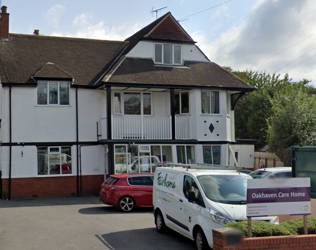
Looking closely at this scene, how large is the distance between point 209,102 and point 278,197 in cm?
1691

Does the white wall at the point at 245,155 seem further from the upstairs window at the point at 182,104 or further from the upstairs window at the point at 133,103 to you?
the upstairs window at the point at 133,103

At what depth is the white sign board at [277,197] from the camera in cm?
829

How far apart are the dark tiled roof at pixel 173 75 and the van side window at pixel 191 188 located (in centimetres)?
1250

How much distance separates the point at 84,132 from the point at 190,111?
237 inches

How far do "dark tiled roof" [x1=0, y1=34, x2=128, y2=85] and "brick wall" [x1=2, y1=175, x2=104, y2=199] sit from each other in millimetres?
5211

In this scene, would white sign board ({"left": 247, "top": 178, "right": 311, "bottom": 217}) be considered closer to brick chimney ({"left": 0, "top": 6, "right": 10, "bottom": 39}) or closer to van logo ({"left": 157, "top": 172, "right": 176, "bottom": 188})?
van logo ({"left": 157, "top": 172, "right": 176, "bottom": 188})

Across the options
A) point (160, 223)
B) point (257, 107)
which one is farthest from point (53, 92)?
point (257, 107)

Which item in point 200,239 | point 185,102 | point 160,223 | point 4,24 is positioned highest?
point 4,24

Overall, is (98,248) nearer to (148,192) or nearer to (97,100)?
(148,192)

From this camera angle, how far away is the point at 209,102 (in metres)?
25.1

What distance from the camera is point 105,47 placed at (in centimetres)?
2775

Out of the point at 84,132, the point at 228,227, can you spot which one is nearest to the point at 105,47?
the point at 84,132

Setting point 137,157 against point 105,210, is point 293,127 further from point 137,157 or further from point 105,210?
point 105,210

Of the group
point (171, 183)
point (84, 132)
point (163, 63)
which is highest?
point (163, 63)
